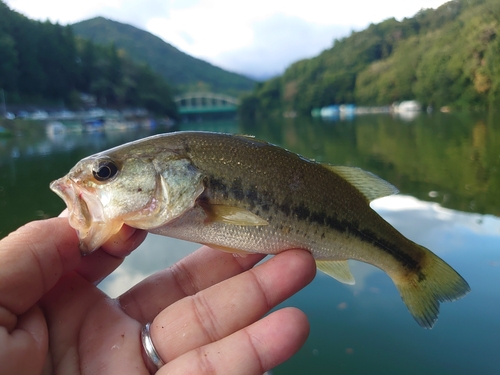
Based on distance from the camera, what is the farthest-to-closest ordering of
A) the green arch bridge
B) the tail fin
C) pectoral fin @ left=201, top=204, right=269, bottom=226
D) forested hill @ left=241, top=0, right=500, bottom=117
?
the green arch bridge → forested hill @ left=241, top=0, right=500, bottom=117 → the tail fin → pectoral fin @ left=201, top=204, right=269, bottom=226

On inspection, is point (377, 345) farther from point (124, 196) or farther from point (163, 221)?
point (124, 196)

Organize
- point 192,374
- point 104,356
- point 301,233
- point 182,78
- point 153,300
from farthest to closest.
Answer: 1. point 182,78
2. point 153,300
3. point 301,233
4. point 104,356
5. point 192,374

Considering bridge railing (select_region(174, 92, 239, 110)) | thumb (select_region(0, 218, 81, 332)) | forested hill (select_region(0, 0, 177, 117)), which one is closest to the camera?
thumb (select_region(0, 218, 81, 332))

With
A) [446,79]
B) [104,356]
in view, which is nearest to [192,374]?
[104,356]

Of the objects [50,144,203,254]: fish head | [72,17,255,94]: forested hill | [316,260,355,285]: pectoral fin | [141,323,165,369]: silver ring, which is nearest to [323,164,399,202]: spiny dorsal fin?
[316,260,355,285]: pectoral fin

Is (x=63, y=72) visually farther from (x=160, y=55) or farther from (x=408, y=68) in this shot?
(x=160, y=55)

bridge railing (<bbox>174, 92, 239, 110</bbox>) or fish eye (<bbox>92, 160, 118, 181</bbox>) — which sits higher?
fish eye (<bbox>92, 160, 118, 181</bbox>)

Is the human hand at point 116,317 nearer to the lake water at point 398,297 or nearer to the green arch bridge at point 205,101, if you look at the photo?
the lake water at point 398,297

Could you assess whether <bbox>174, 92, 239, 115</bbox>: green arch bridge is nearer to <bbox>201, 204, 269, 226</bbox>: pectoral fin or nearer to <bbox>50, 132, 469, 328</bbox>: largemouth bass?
<bbox>50, 132, 469, 328</bbox>: largemouth bass
